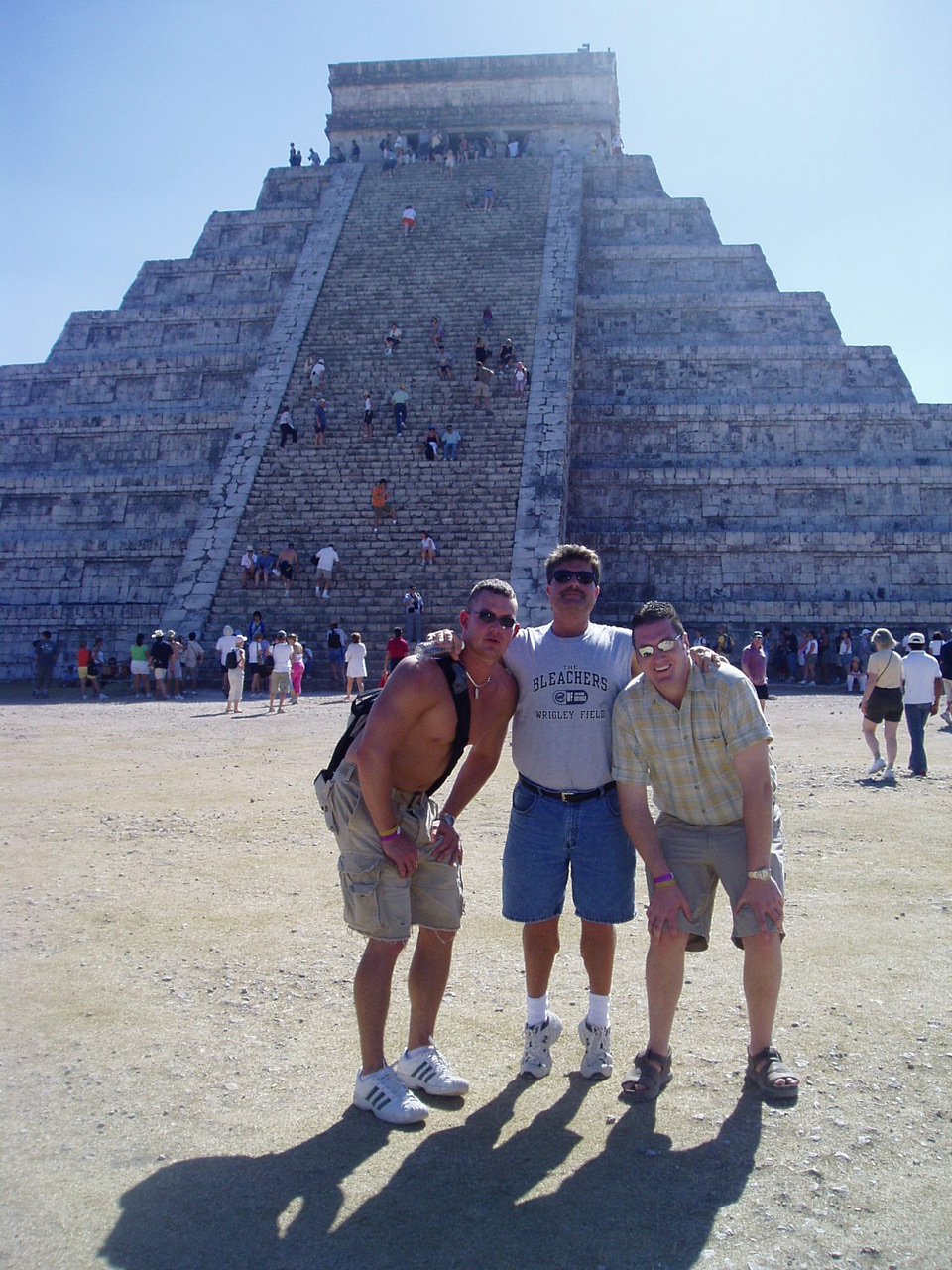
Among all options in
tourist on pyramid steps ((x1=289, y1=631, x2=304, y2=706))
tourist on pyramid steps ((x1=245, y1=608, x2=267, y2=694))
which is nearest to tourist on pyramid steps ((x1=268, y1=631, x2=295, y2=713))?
tourist on pyramid steps ((x1=289, y1=631, x2=304, y2=706))

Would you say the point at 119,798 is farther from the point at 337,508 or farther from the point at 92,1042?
the point at 337,508

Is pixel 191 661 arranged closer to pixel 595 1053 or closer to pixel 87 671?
pixel 87 671

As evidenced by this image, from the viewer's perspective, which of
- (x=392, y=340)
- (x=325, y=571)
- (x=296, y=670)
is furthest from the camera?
(x=392, y=340)

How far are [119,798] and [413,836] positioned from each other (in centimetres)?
561

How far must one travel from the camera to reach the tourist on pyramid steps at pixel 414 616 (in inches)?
741

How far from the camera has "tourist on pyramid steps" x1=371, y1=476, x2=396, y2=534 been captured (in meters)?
21.1

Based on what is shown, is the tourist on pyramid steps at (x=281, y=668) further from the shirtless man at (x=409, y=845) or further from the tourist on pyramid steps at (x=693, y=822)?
the tourist on pyramid steps at (x=693, y=822)

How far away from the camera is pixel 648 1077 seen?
3760 millimetres

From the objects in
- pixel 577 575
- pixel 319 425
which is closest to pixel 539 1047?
pixel 577 575

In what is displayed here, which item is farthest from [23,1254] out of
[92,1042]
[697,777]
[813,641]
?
[813,641]

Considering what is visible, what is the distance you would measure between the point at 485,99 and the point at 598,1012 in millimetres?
36741

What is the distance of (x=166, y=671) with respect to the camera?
18.7 meters

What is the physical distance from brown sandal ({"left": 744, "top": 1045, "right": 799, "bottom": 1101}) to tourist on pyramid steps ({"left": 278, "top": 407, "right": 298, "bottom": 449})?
2081cm

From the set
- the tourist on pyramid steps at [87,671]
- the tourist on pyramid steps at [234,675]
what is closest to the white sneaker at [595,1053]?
the tourist on pyramid steps at [234,675]
